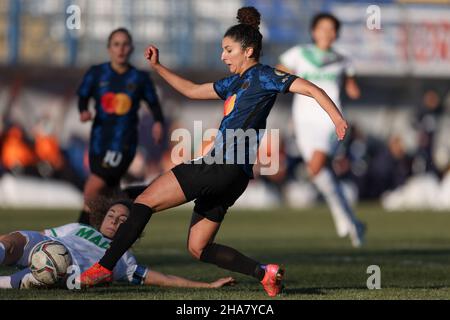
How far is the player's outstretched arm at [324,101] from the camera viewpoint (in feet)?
23.7

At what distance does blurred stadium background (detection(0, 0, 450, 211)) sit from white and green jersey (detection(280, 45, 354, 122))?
11.5m

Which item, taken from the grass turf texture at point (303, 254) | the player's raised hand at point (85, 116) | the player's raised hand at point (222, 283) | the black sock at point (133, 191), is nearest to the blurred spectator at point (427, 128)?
the grass turf texture at point (303, 254)

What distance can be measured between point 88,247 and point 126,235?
2.03 feet

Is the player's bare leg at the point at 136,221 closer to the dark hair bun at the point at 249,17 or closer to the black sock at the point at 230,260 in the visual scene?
the black sock at the point at 230,260

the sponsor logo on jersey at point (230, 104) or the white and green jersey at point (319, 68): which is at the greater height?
the white and green jersey at point (319, 68)

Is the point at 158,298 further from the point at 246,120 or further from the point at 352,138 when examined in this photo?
the point at 352,138

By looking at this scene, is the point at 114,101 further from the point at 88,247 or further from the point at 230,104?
the point at 230,104

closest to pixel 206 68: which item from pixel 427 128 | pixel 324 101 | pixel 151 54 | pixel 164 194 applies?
pixel 427 128

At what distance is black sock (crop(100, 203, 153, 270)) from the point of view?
7.53m

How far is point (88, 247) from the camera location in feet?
26.5

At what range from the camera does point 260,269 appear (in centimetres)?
773

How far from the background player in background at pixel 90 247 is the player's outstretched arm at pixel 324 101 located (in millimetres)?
1602
